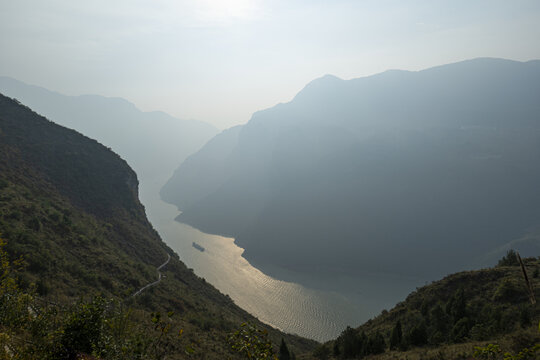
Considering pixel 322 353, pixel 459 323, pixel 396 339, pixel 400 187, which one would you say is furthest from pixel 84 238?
pixel 400 187

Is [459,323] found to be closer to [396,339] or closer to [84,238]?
[396,339]

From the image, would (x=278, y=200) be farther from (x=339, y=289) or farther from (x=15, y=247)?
(x=15, y=247)

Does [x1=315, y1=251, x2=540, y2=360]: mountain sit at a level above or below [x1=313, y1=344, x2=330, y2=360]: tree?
above

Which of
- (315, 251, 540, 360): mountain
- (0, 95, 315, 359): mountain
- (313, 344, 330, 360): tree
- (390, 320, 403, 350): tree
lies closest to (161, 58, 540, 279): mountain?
(0, 95, 315, 359): mountain

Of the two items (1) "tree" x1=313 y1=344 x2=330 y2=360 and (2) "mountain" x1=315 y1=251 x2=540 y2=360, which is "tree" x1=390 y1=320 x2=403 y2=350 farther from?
(1) "tree" x1=313 y1=344 x2=330 y2=360

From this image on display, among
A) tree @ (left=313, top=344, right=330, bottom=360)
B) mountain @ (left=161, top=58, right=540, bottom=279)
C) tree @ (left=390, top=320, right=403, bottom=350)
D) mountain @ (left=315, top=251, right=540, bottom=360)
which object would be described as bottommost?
tree @ (left=313, top=344, right=330, bottom=360)

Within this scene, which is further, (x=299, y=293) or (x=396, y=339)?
(x=299, y=293)

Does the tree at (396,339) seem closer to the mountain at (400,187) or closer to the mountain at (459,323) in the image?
the mountain at (459,323)
